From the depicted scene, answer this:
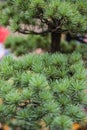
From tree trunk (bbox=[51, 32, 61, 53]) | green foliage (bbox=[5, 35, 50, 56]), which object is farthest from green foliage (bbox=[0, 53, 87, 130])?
green foliage (bbox=[5, 35, 50, 56])

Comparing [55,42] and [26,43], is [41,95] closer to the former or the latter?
[55,42]

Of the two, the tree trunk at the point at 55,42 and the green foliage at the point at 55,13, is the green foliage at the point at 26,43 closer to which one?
the tree trunk at the point at 55,42

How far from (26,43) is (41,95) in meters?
0.88

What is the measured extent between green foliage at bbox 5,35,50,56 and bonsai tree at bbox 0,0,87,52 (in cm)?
31

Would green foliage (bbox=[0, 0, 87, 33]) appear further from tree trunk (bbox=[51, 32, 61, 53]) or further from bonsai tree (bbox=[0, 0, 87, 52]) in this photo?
tree trunk (bbox=[51, 32, 61, 53])

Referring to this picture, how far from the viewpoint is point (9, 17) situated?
5.85 ft

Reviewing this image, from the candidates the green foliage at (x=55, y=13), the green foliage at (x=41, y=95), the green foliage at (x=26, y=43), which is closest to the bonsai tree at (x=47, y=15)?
the green foliage at (x=55, y=13)

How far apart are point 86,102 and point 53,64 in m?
0.20

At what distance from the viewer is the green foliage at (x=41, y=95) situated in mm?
1329

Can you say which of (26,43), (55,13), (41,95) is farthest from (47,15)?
(26,43)

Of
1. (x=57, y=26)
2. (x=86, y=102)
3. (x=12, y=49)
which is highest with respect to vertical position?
(x=57, y=26)

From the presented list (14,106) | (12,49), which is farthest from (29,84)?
(12,49)

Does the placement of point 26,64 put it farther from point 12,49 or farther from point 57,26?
point 12,49

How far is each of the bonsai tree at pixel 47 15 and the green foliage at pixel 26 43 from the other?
0.31 metres
